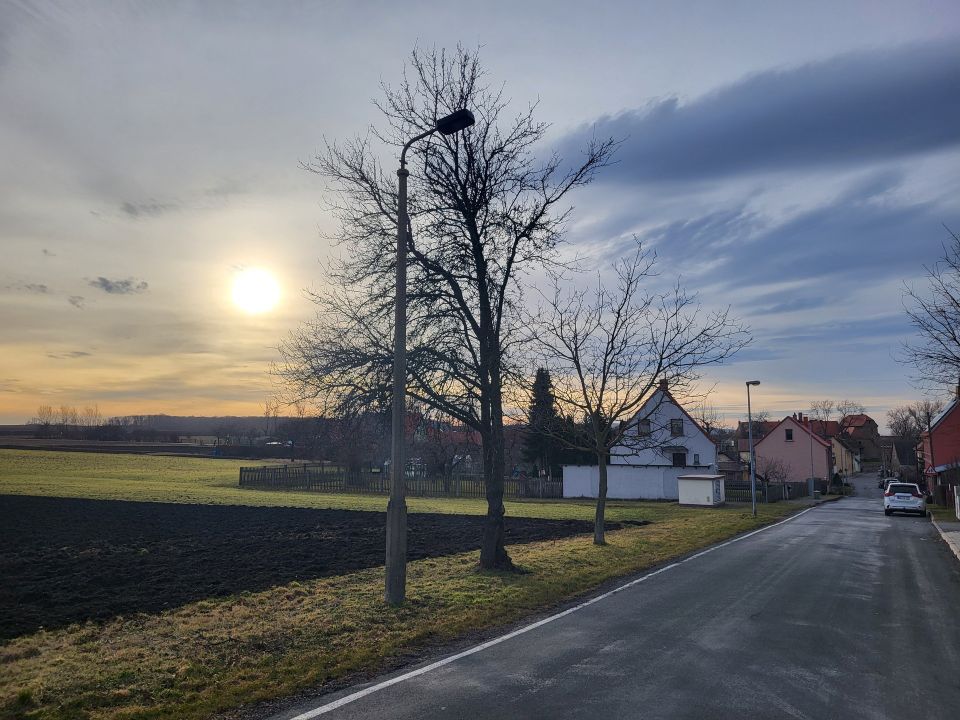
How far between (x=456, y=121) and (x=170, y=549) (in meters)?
12.4

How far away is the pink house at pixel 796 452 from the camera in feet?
235

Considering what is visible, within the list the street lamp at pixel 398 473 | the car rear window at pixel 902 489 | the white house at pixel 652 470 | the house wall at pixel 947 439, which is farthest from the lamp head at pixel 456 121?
the house wall at pixel 947 439

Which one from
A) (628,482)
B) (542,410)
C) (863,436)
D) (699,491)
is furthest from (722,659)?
(863,436)

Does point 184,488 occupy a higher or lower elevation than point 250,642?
lower

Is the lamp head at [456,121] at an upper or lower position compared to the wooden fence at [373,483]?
upper

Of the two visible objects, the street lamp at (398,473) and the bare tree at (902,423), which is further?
the bare tree at (902,423)

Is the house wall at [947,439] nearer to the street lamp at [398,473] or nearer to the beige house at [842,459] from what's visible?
the beige house at [842,459]

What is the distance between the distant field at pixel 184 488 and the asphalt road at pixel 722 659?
55.6ft

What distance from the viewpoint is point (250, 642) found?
26.4ft

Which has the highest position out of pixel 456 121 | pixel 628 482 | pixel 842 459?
pixel 456 121

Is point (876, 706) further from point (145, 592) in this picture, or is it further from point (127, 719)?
point (145, 592)

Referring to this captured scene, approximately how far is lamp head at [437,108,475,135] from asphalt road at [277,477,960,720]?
7487 millimetres

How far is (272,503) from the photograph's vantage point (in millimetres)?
32938

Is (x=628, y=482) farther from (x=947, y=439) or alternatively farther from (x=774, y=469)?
(x=774, y=469)
